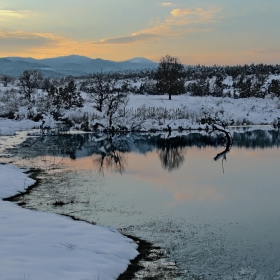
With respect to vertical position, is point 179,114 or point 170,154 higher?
point 179,114

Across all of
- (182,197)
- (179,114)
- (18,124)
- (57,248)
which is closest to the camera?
(57,248)

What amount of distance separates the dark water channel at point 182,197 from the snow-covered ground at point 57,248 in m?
1.32

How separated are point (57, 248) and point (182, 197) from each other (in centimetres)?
821

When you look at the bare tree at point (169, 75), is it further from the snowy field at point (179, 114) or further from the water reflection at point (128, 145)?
the water reflection at point (128, 145)

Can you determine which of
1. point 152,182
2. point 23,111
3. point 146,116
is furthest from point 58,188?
point 23,111

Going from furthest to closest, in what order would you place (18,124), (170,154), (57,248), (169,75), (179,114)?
1. (169,75)
2. (179,114)
3. (18,124)
4. (170,154)
5. (57,248)

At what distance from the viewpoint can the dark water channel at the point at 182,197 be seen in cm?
1120

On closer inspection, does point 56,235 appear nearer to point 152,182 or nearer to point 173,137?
point 152,182

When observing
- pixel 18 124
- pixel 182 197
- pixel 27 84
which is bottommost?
pixel 182 197

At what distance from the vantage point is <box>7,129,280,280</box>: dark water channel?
441 inches

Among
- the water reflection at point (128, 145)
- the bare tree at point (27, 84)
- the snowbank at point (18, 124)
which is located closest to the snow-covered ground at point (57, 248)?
the water reflection at point (128, 145)

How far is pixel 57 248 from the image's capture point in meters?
10.2

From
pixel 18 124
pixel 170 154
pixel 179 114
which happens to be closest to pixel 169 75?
pixel 179 114

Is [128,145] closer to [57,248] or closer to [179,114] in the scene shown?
[179,114]
